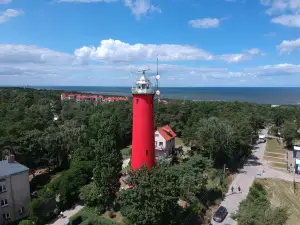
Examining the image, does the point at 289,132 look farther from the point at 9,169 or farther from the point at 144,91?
the point at 9,169

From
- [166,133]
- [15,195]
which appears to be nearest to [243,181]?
[166,133]

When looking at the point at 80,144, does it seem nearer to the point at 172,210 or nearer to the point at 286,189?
the point at 172,210

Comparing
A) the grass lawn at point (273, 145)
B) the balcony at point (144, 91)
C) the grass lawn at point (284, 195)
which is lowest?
the grass lawn at point (284, 195)

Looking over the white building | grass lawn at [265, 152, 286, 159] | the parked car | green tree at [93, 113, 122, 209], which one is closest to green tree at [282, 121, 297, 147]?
grass lawn at [265, 152, 286, 159]

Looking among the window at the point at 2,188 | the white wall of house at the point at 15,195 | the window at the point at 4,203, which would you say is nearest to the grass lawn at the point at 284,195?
the white wall of house at the point at 15,195

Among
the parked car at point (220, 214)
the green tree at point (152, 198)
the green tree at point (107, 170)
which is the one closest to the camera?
the green tree at point (152, 198)

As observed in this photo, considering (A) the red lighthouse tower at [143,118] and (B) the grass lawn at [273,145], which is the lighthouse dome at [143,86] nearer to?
(A) the red lighthouse tower at [143,118]

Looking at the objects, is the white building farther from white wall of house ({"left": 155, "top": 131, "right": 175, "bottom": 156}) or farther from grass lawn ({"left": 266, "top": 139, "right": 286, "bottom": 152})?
grass lawn ({"left": 266, "top": 139, "right": 286, "bottom": 152})

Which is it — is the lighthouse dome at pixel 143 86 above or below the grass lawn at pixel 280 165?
above
